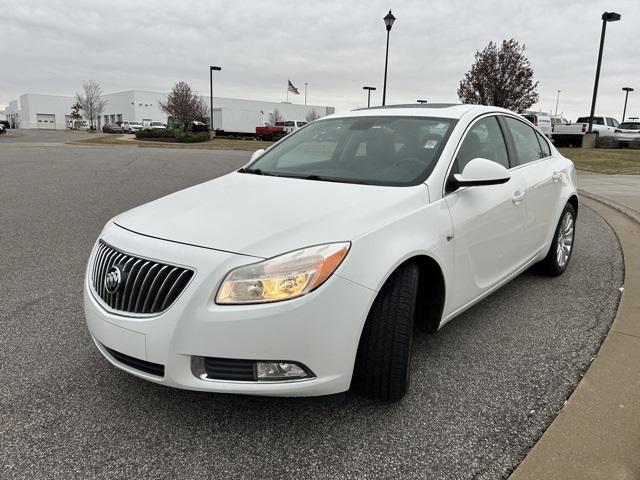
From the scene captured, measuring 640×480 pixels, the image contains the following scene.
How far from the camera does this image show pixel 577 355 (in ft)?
10.7

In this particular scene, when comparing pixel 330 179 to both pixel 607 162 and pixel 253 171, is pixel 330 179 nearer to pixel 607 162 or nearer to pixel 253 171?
pixel 253 171

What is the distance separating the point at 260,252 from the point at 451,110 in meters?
2.19

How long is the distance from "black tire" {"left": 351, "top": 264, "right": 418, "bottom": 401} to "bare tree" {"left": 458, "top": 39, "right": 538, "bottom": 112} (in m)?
29.0

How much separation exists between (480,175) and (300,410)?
65.5 inches

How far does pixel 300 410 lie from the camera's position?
2641 mm

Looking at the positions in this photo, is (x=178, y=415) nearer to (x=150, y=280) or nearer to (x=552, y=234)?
(x=150, y=280)

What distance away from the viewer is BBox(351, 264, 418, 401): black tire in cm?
246

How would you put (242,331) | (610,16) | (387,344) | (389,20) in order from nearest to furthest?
(242,331) → (387,344) → (389,20) → (610,16)

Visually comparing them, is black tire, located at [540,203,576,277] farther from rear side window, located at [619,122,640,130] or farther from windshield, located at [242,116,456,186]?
rear side window, located at [619,122,640,130]

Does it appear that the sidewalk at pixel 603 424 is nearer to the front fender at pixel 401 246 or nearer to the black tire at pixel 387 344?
the black tire at pixel 387 344

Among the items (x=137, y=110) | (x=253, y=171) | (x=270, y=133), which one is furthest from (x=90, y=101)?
(x=253, y=171)

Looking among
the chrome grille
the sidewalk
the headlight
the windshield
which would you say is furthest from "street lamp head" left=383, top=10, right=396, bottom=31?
the headlight

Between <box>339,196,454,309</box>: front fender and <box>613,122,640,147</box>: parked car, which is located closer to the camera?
<box>339,196,454,309</box>: front fender

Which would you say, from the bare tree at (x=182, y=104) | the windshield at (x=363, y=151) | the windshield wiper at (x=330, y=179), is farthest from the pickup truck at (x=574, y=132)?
the bare tree at (x=182, y=104)
